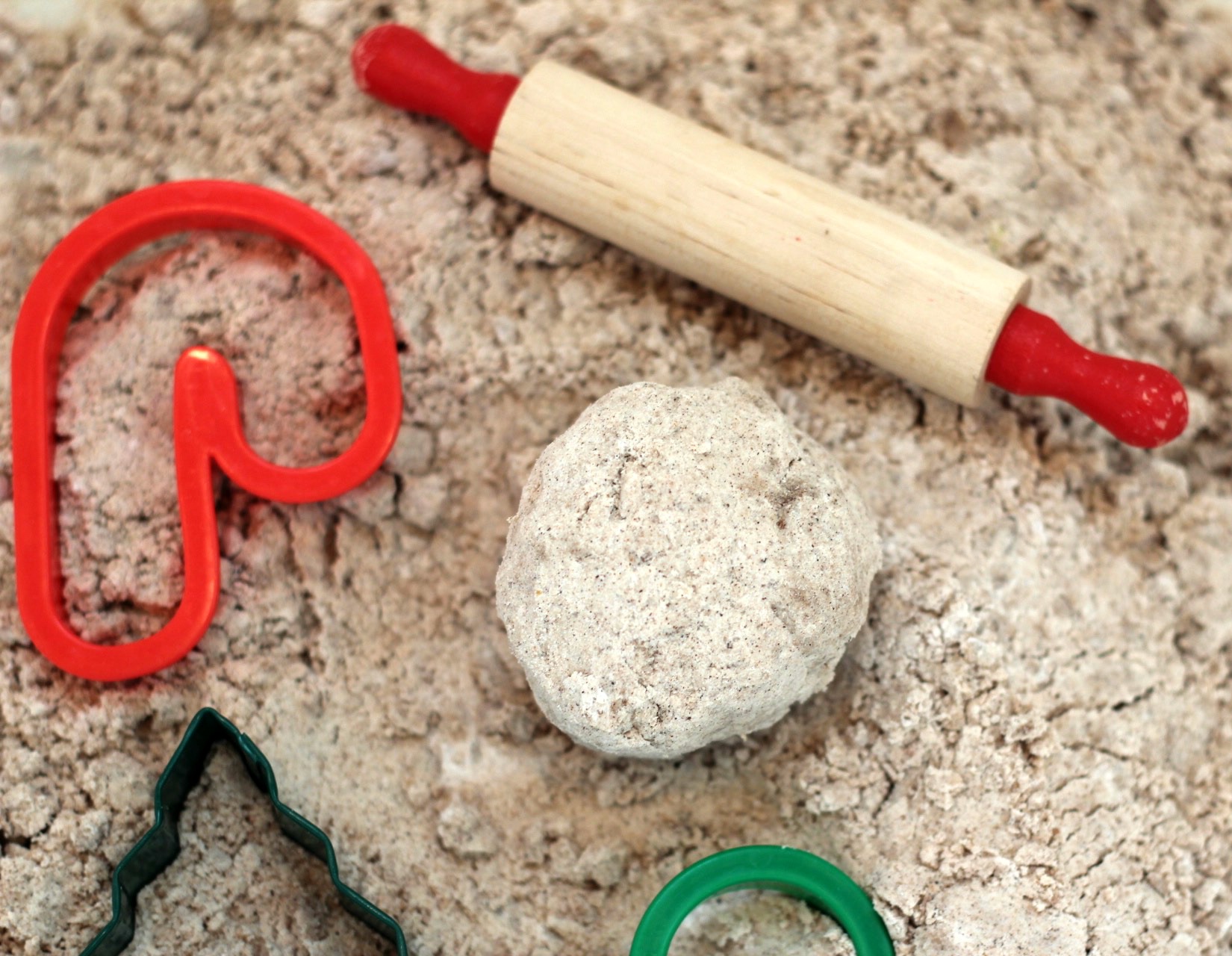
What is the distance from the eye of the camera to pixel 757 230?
131 cm

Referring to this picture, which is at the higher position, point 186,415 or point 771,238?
point 771,238

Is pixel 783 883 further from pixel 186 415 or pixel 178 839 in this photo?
pixel 186 415

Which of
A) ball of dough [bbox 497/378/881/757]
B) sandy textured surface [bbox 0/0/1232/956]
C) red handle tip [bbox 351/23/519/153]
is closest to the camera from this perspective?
ball of dough [bbox 497/378/881/757]

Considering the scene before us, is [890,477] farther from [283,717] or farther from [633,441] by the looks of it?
[283,717]

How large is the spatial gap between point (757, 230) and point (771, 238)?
0.02 metres

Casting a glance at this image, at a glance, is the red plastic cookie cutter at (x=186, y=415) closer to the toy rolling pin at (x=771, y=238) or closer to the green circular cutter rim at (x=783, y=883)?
the toy rolling pin at (x=771, y=238)

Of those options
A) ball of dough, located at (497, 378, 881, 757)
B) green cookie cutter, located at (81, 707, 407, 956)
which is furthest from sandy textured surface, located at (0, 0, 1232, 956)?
ball of dough, located at (497, 378, 881, 757)

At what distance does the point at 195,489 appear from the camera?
1.30m

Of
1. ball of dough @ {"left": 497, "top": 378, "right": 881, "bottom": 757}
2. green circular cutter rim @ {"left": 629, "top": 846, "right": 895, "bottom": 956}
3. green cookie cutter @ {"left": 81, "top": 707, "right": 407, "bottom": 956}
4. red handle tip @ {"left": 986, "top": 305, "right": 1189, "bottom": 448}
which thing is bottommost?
green cookie cutter @ {"left": 81, "top": 707, "right": 407, "bottom": 956}

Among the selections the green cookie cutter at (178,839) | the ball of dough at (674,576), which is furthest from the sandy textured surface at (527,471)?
the ball of dough at (674,576)

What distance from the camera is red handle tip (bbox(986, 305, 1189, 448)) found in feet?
4.10

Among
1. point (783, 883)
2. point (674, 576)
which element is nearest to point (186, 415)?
point (674, 576)

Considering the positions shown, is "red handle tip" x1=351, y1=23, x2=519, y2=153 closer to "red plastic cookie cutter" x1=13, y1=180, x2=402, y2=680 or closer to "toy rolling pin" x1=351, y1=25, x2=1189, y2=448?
"toy rolling pin" x1=351, y1=25, x2=1189, y2=448

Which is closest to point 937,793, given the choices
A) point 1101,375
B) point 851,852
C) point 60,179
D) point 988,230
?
point 851,852
